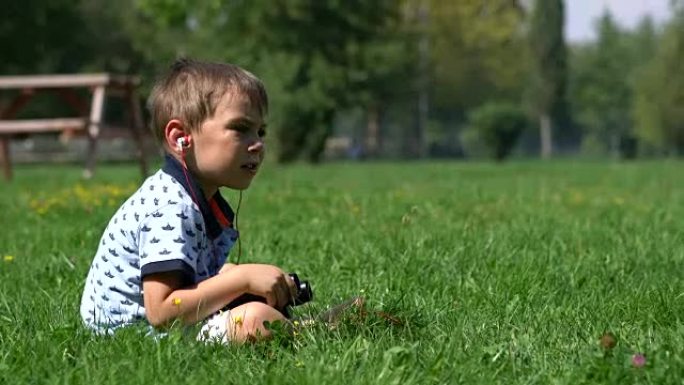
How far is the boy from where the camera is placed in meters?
3.19

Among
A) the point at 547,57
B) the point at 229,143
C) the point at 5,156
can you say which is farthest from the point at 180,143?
the point at 547,57

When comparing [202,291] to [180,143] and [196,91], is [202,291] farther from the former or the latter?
[196,91]

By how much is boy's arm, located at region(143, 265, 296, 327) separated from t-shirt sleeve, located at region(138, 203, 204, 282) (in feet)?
0.14

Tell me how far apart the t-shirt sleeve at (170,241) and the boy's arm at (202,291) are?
0.04 metres

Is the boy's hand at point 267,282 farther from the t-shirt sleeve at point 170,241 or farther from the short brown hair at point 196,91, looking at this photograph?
the short brown hair at point 196,91

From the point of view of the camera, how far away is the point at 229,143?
332 centimetres

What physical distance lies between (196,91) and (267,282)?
0.64m

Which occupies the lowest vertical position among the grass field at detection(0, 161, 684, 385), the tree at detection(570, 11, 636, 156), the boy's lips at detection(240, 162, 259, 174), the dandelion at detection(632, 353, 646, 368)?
the grass field at detection(0, 161, 684, 385)

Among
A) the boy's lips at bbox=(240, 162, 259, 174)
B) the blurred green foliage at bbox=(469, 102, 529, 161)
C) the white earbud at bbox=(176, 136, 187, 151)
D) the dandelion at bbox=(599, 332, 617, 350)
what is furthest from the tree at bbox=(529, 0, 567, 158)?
the dandelion at bbox=(599, 332, 617, 350)

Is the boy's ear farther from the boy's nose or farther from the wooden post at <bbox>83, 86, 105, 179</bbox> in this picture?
the wooden post at <bbox>83, 86, 105, 179</bbox>

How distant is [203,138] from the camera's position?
10.9ft

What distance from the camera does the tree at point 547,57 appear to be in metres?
64.1

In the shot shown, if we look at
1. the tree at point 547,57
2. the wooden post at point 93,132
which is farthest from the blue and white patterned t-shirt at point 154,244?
the tree at point 547,57

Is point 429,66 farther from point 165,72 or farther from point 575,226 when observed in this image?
point 165,72
